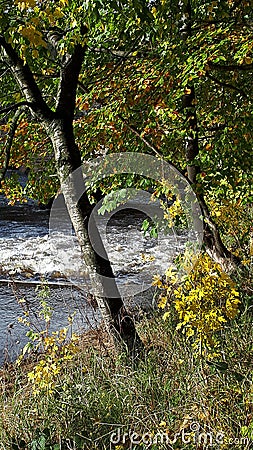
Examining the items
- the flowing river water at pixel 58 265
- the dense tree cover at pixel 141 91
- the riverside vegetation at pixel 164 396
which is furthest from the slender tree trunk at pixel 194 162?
the riverside vegetation at pixel 164 396

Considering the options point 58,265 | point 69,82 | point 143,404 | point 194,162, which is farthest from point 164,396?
point 58,265

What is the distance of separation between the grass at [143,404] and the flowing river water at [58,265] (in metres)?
1.76

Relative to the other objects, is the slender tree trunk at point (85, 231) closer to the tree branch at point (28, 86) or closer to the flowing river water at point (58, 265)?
the tree branch at point (28, 86)

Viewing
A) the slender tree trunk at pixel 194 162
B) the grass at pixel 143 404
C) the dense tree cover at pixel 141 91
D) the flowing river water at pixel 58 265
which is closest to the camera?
the grass at pixel 143 404

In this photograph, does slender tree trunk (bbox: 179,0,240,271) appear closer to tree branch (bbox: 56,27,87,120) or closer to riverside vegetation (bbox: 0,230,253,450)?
tree branch (bbox: 56,27,87,120)

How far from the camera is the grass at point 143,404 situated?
278cm

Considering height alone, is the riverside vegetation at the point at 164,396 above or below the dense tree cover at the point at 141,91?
below

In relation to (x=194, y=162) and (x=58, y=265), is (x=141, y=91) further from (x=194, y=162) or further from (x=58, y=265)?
(x=58, y=265)

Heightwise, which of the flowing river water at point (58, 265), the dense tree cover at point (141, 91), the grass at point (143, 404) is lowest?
the grass at point (143, 404)

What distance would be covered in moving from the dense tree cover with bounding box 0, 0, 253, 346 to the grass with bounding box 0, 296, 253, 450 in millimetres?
704

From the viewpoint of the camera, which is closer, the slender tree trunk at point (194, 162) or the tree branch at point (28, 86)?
the tree branch at point (28, 86)

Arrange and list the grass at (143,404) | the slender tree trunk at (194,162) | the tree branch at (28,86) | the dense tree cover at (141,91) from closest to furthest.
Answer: the grass at (143,404) < the dense tree cover at (141,91) < the tree branch at (28,86) < the slender tree trunk at (194,162)

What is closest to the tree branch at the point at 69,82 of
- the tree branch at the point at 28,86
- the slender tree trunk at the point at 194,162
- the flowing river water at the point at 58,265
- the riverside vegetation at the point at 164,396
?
the tree branch at the point at 28,86

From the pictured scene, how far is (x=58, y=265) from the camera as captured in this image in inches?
355
